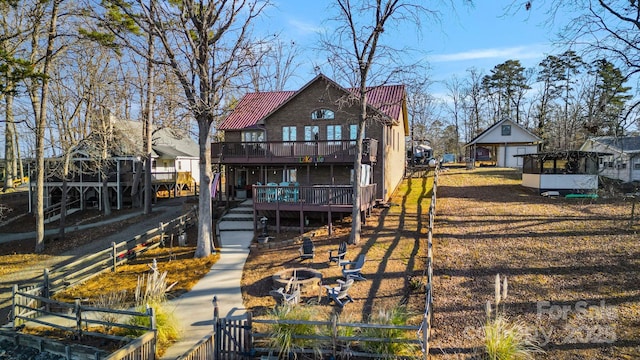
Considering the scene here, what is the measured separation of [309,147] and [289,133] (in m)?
3.12

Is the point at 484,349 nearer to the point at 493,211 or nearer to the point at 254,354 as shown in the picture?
the point at 254,354

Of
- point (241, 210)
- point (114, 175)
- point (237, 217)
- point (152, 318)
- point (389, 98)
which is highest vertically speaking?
point (389, 98)

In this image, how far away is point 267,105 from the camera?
27328 millimetres

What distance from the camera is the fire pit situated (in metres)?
11.4

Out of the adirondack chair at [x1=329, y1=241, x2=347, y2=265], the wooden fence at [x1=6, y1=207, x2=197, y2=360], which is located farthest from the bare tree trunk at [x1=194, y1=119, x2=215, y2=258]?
the adirondack chair at [x1=329, y1=241, x2=347, y2=265]

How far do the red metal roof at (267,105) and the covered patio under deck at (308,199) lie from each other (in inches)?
278

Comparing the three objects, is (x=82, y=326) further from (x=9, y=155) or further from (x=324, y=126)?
(x=9, y=155)

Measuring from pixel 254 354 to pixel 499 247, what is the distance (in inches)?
397

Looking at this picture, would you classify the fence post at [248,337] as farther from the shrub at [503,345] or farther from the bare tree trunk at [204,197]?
the bare tree trunk at [204,197]

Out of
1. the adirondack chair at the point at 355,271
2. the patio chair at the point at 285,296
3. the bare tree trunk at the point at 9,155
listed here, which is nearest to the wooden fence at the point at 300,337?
the patio chair at the point at 285,296

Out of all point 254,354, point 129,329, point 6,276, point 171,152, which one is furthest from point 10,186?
point 254,354

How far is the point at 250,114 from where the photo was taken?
26625mm

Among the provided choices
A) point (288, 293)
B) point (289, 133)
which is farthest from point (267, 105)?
point (288, 293)

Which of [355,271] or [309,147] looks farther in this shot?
[309,147]
